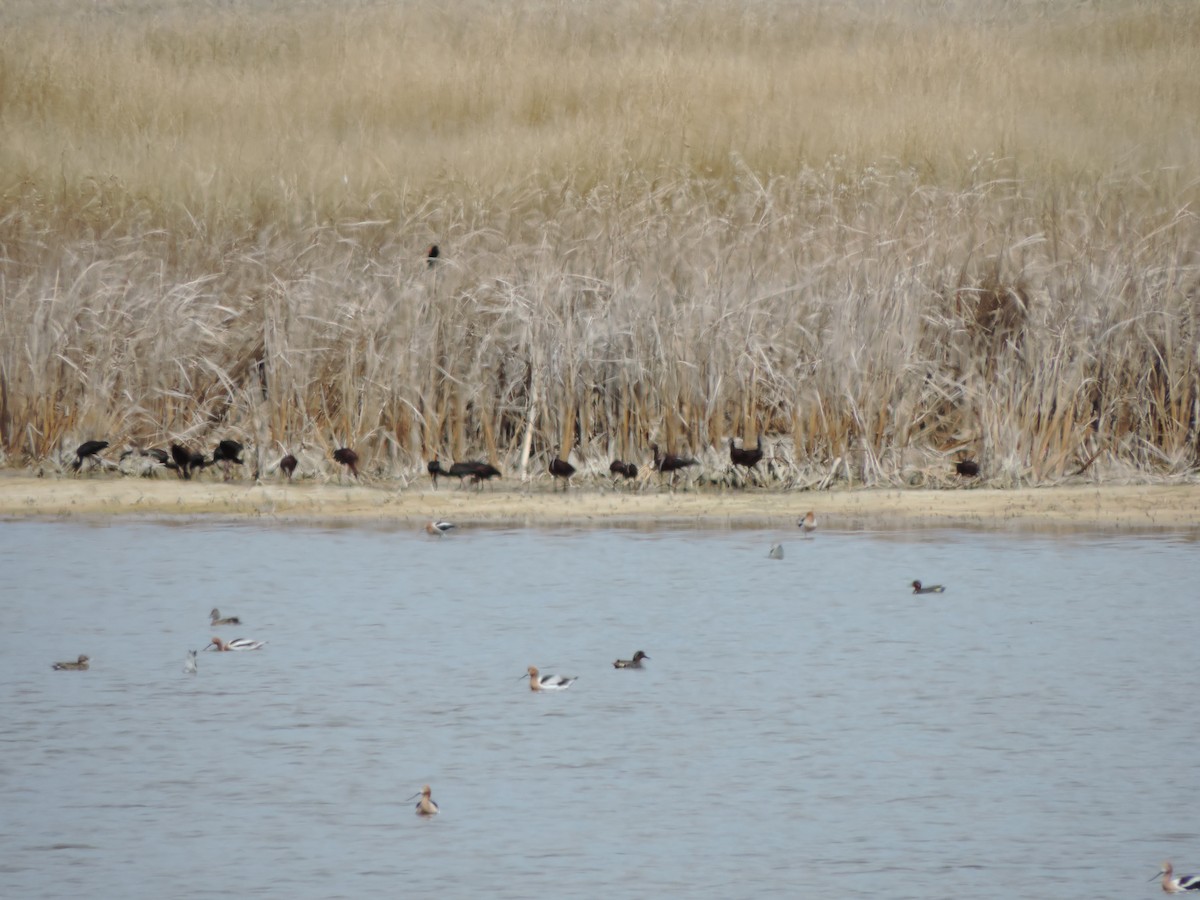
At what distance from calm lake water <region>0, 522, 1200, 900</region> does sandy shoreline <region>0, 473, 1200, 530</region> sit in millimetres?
414

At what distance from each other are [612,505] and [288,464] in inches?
91.6

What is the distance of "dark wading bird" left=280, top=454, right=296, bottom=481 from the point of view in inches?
552

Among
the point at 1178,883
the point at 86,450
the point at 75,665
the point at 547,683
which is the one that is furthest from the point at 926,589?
the point at 86,450

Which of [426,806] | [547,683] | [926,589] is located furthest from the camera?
[926,589]

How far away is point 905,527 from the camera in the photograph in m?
13.0

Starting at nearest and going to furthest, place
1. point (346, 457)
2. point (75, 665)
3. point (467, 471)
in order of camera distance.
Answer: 1. point (75, 665)
2. point (467, 471)
3. point (346, 457)

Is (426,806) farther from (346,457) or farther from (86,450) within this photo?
(86,450)

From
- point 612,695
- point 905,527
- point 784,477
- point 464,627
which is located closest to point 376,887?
point 612,695

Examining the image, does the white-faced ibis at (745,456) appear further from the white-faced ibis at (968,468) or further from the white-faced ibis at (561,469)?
the white-faced ibis at (968,468)

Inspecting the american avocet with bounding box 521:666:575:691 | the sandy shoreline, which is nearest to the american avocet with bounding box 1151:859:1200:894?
the american avocet with bounding box 521:666:575:691

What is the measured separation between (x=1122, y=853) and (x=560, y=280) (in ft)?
28.1

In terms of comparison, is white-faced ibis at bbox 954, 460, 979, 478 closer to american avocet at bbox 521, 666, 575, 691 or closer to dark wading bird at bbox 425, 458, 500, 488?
dark wading bird at bbox 425, 458, 500, 488

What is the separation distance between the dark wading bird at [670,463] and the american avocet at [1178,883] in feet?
26.0

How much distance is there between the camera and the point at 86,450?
1403 cm
